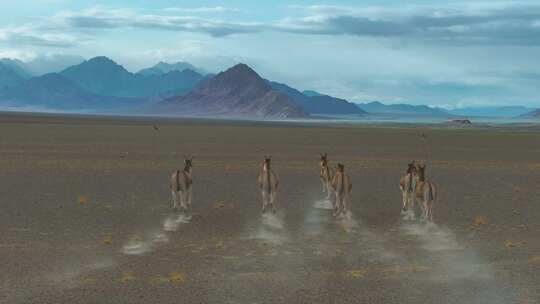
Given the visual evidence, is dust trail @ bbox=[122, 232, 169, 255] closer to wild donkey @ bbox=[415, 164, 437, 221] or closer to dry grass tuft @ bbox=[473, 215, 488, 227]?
wild donkey @ bbox=[415, 164, 437, 221]

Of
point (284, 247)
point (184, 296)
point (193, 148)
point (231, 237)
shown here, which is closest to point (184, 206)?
point (231, 237)

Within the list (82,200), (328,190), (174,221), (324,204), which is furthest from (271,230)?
(82,200)

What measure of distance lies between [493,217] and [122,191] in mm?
13717

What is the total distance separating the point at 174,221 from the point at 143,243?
11.5 feet

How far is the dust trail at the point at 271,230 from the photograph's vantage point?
17906 millimetres

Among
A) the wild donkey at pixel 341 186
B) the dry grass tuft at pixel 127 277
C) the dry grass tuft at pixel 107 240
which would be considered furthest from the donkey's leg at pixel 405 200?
the dry grass tuft at pixel 127 277

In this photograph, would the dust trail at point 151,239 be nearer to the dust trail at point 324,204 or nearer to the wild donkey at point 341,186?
the wild donkey at point 341,186

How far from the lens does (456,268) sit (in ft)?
48.1

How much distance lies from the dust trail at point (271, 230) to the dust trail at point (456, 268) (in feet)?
10.6

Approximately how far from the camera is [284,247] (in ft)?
55.3

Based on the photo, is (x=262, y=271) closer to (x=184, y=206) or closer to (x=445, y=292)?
(x=445, y=292)

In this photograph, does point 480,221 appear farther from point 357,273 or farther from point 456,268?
point 357,273

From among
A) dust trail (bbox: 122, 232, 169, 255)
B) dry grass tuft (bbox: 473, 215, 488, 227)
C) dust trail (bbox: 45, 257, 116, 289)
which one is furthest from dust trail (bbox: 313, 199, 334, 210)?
dust trail (bbox: 45, 257, 116, 289)

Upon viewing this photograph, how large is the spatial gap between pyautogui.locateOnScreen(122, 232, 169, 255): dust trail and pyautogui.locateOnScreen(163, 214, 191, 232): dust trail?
2.78ft
